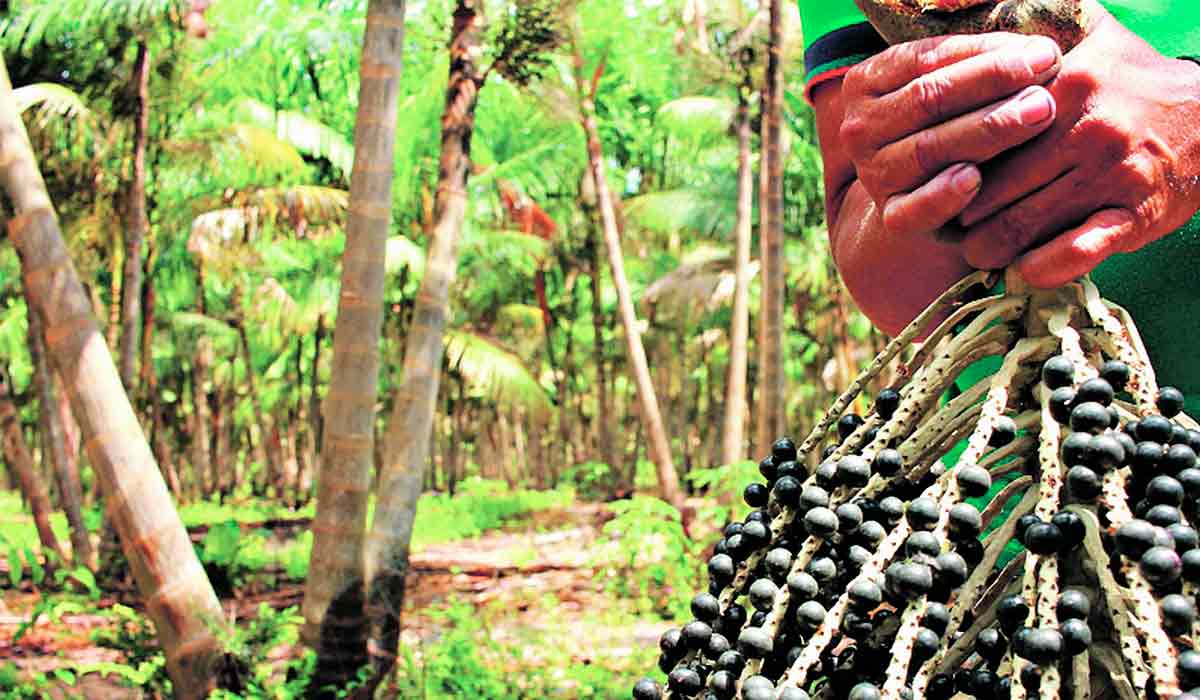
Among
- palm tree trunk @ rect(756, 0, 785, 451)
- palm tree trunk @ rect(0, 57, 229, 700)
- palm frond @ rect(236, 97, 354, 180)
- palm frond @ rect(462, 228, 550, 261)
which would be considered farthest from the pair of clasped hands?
palm frond @ rect(462, 228, 550, 261)

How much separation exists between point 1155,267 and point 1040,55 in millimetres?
430

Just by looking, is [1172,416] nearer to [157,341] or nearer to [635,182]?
[635,182]

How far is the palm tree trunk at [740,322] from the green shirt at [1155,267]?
955cm

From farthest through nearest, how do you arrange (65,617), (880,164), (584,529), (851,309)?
(851,309) < (584,529) < (65,617) < (880,164)

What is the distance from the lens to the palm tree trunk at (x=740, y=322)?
11.2 metres

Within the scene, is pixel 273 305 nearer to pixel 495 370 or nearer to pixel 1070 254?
pixel 495 370

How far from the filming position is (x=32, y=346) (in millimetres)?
12273

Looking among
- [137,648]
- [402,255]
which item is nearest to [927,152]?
[137,648]

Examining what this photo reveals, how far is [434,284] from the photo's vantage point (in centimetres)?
584

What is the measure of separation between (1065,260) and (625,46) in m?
16.3

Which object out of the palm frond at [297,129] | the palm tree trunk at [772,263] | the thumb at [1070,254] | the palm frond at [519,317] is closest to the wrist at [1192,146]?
the thumb at [1070,254]

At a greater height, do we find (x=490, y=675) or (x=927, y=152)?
(x=927, y=152)

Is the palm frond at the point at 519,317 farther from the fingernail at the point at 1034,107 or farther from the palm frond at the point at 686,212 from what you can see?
the fingernail at the point at 1034,107

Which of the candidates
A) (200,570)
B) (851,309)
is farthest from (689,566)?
(851,309)
